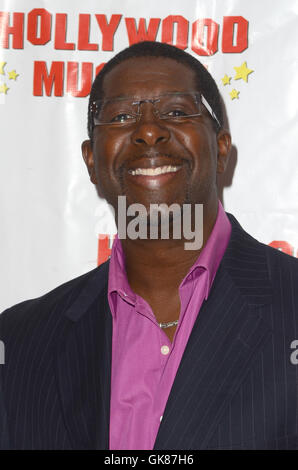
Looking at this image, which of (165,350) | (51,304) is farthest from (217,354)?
(51,304)

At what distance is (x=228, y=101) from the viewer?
2.23 m

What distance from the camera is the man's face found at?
1682mm

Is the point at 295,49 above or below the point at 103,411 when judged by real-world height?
above

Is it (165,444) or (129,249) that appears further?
(129,249)

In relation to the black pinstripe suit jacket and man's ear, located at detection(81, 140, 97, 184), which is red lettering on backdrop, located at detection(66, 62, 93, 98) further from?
the black pinstripe suit jacket

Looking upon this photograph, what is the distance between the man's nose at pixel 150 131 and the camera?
1.66 m

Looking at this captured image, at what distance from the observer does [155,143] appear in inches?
65.7

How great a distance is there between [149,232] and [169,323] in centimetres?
26

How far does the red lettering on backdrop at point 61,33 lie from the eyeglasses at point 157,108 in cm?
62

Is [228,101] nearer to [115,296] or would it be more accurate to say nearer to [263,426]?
[115,296]

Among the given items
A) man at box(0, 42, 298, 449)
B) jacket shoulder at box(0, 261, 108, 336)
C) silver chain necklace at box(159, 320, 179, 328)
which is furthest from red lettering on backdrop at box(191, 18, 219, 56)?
silver chain necklace at box(159, 320, 179, 328)

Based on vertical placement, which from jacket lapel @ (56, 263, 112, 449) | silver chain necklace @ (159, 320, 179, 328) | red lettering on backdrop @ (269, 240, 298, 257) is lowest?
jacket lapel @ (56, 263, 112, 449)

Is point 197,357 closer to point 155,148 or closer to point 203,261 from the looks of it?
point 203,261

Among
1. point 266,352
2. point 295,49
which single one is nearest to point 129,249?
point 266,352
